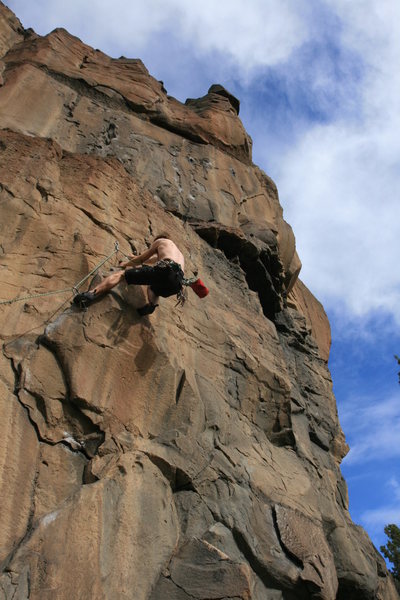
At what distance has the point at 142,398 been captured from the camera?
6793mm

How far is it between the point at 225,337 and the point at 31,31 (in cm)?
964

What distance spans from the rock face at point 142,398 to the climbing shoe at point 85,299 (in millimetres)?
129

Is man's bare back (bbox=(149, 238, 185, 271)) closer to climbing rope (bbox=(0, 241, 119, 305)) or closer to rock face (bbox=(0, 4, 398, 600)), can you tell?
rock face (bbox=(0, 4, 398, 600))

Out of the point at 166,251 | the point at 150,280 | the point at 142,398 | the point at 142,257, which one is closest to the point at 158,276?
the point at 150,280

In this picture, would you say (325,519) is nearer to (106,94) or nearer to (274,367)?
(274,367)

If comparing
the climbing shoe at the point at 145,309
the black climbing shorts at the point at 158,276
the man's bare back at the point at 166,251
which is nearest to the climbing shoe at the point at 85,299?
the black climbing shorts at the point at 158,276

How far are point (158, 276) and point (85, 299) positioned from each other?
2.90 ft

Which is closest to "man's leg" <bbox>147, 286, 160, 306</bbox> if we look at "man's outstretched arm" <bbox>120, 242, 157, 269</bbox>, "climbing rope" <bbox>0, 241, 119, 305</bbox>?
"man's outstretched arm" <bbox>120, 242, 157, 269</bbox>

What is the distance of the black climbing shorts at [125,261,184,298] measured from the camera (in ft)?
22.5

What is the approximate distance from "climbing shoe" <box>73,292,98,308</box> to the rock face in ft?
0.42

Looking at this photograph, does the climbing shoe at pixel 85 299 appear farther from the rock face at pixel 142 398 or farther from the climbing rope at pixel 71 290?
the climbing rope at pixel 71 290

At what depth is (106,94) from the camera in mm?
12586

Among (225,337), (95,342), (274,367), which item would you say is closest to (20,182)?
(95,342)

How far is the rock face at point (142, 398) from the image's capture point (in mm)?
5562
